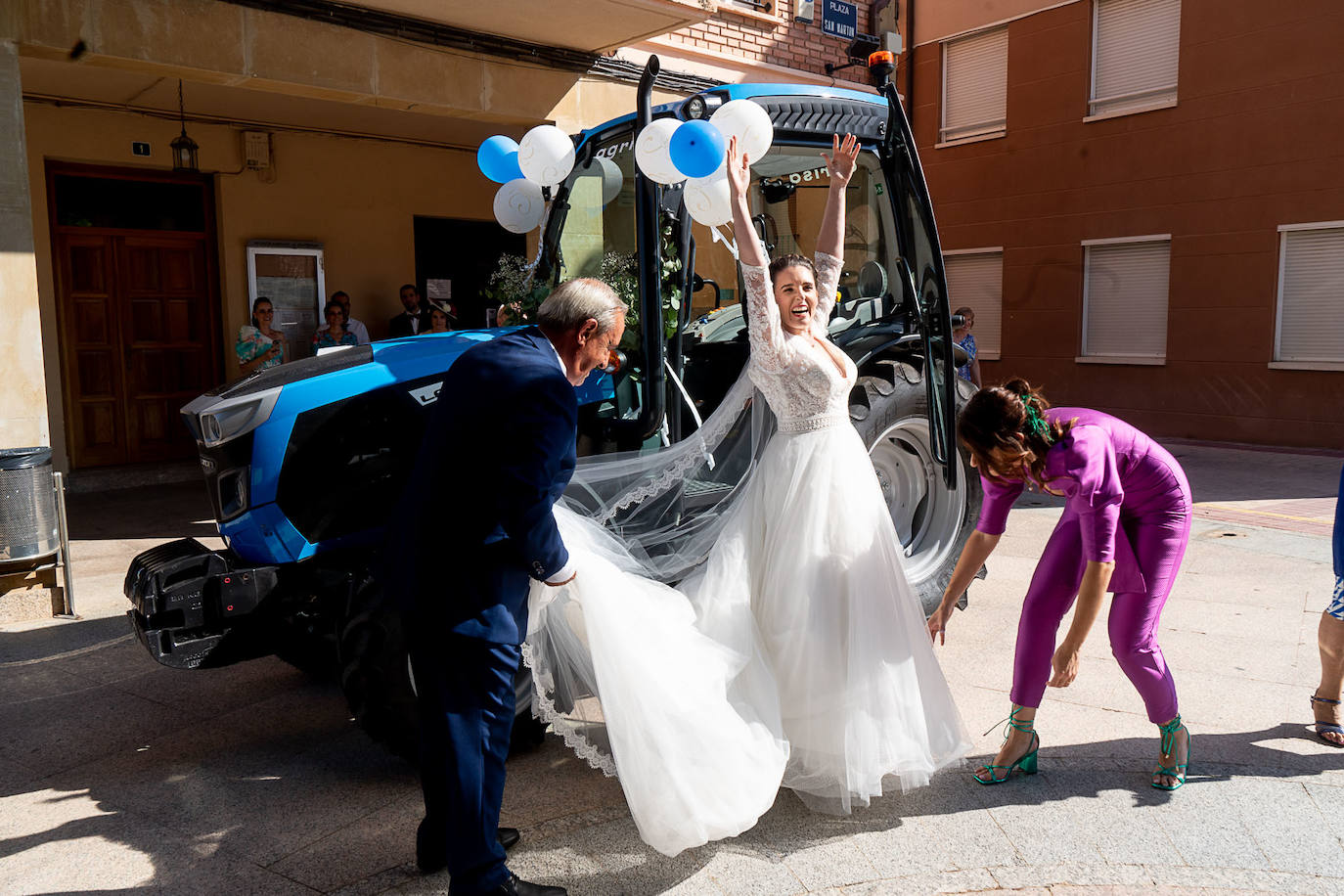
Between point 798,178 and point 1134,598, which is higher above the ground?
point 798,178

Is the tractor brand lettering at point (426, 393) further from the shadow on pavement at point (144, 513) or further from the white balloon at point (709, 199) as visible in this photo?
the shadow on pavement at point (144, 513)

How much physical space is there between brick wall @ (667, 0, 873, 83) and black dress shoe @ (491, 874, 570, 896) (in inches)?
339

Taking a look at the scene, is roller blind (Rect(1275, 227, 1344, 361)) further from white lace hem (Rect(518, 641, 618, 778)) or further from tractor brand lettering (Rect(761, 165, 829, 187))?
white lace hem (Rect(518, 641, 618, 778))

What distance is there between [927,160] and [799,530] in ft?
44.5

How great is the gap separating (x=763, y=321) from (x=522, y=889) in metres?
1.89

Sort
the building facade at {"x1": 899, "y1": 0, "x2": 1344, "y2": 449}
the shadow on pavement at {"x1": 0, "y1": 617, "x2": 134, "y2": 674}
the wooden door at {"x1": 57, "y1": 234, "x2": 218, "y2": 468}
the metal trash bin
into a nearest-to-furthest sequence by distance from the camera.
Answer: the shadow on pavement at {"x1": 0, "y1": 617, "x2": 134, "y2": 674}, the metal trash bin, the wooden door at {"x1": 57, "y1": 234, "x2": 218, "y2": 468}, the building facade at {"x1": 899, "y1": 0, "x2": 1344, "y2": 449}

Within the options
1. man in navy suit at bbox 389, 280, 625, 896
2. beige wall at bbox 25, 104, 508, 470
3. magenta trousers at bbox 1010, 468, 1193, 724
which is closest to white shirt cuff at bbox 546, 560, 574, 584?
man in navy suit at bbox 389, 280, 625, 896

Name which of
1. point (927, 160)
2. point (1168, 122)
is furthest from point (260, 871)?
point (927, 160)

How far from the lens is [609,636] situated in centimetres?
285

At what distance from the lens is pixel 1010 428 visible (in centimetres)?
308

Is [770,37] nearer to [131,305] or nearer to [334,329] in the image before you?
[334,329]

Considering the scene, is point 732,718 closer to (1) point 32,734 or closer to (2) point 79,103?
(1) point 32,734

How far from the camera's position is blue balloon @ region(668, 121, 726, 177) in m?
3.36

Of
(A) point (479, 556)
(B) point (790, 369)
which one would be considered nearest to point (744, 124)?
(B) point (790, 369)
